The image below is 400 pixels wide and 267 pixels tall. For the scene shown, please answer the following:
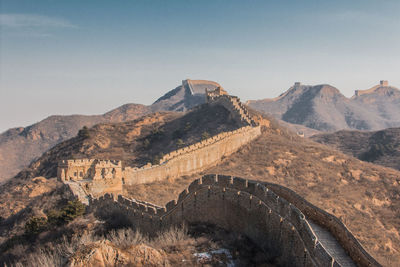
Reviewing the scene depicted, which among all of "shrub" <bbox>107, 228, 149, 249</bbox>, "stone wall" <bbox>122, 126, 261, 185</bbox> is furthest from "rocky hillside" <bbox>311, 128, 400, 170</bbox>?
"shrub" <bbox>107, 228, 149, 249</bbox>

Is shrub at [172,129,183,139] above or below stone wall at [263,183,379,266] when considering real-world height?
above

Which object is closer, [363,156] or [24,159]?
[363,156]

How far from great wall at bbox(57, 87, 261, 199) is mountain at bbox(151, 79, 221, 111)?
9406 centimetres

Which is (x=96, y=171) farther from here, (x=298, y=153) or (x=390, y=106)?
(x=390, y=106)

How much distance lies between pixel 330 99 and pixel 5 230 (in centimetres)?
17203

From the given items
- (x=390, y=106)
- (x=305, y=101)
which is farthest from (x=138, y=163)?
(x=390, y=106)

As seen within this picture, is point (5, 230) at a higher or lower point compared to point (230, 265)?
lower

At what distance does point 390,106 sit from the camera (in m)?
182

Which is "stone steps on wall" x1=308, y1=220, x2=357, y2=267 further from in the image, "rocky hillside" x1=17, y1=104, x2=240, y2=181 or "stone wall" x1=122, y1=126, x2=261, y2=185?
"rocky hillside" x1=17, y1=104, x2=240, y2=181

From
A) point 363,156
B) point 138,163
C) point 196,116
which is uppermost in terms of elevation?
point 196,116

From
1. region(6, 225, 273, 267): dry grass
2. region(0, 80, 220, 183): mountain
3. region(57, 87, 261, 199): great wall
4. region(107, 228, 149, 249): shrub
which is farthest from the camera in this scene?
region(0, 80, 220, 183): mountain

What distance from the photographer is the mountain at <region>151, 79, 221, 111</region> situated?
136 meters

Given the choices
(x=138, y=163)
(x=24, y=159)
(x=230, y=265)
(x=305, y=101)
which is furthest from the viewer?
(x=305, y=101)

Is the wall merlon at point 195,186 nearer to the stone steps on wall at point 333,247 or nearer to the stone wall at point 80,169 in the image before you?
the stone steps on wall at point 333,247
